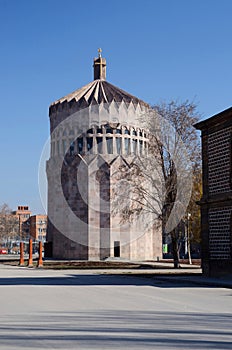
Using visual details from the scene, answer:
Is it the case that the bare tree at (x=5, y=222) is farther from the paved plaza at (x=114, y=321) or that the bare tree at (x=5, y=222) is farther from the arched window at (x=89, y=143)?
the paved plaza at (x=114, y=321)

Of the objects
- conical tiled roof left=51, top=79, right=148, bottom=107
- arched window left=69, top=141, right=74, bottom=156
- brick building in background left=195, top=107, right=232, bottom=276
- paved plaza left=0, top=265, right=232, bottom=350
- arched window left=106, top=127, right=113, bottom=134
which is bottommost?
paved plaza left=0, top=265, right=232, bottom=350

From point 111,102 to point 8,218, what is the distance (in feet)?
182

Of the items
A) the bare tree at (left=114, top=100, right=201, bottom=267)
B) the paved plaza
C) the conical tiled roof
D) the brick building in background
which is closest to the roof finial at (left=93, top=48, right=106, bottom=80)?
the conical tiled roof

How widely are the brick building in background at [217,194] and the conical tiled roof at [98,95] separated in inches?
1264

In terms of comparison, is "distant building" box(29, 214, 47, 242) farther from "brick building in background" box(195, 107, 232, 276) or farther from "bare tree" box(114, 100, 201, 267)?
"brick building in background" box(195, 107, 232, 276)

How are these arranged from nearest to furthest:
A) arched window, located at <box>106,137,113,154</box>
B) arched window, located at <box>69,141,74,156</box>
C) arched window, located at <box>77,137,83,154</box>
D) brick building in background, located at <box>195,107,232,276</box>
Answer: brick building in background, located at <box>195,107,232,276</box>
arched window, located at <box>106,137,113,154</box>
arched window, located at <box>77,137,83,154</box>
arched window, located at <box>69,141,74,156</box>

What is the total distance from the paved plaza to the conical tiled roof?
4466 cm

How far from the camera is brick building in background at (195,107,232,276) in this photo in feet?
88.6

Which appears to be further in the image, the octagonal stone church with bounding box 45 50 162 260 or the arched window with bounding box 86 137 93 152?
the arched window with bounding box 86 137 93 152

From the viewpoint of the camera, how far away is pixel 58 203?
63.8 metres

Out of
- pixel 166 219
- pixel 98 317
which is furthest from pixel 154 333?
pixel 166 219

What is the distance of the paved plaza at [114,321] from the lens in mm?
8922

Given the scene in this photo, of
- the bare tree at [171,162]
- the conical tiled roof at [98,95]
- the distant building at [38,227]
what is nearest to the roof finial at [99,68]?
the conical tiled roof at [98,95]

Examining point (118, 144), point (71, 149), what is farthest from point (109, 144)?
point (71, 149)
